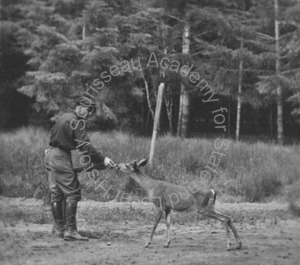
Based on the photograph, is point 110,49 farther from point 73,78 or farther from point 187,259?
point 187,259

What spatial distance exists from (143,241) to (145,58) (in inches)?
610

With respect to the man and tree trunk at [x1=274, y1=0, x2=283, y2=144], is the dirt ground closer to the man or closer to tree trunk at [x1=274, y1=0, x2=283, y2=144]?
the man

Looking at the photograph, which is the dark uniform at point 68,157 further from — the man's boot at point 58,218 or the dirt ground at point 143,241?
the dirt ground at point 143,241

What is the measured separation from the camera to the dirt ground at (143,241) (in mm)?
6637

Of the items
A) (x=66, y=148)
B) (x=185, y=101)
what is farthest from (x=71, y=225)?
(x=185, y=101)

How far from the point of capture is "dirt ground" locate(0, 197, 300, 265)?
664 centimetres

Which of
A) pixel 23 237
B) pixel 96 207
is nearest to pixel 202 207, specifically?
pixel 23 237

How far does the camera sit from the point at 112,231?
8953mm

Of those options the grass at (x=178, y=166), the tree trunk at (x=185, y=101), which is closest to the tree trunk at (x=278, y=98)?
the tree trunk at (x=185, y=101)

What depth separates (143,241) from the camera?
8062 mm

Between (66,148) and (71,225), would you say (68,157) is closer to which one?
(66,148)

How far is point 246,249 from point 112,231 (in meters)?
2.41

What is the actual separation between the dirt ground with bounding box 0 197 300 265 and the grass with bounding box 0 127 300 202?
1657 millimetres

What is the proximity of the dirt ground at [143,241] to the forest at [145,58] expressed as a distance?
8.68m
